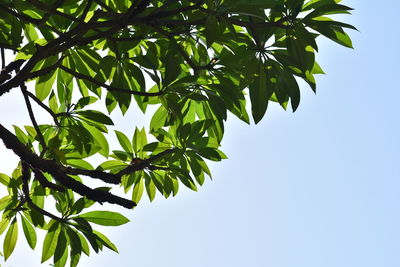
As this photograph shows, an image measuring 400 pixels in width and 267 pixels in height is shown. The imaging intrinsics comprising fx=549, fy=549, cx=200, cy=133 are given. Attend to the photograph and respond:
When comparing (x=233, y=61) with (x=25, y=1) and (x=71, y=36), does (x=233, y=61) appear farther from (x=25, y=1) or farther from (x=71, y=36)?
(x=25, y=1)

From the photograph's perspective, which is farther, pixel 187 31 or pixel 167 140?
pixel 167 140

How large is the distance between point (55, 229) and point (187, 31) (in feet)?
2.65

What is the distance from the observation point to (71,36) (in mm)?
1529

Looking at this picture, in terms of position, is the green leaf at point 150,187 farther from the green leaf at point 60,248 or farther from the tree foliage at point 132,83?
the green leaf at point 60,248

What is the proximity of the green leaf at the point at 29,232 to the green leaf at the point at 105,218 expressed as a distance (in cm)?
28

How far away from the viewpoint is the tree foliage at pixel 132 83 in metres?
1.52

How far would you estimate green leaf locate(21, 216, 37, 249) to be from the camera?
81.7 inches

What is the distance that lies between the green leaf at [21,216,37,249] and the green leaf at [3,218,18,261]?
5cm

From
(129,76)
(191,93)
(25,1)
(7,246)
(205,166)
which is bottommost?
(7,246)

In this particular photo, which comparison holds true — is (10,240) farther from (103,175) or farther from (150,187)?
(103,175)

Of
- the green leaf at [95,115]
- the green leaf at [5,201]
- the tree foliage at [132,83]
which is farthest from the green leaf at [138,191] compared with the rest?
the green leaf at [5,201]

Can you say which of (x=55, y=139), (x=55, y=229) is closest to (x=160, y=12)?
(x=55, y=139)

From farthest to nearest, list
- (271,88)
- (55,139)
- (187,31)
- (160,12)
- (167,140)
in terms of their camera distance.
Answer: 1. (167,140)
2. (55,139)
3. (187,31)
4. (271,88)
5. (160,12)

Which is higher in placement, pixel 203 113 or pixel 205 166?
pixel 203 113
